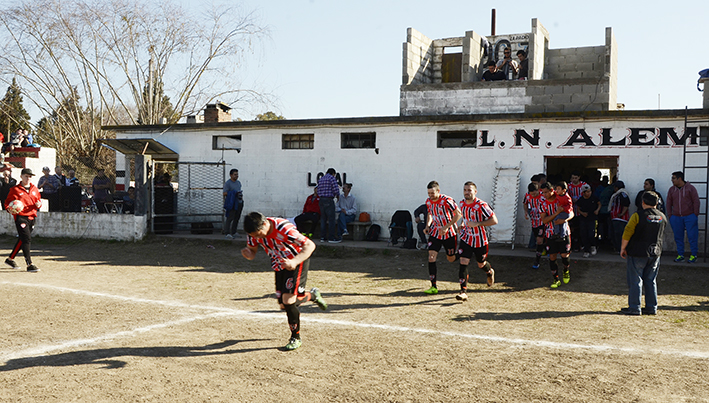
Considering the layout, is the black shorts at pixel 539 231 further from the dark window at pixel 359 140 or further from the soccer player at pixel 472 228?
the dark window at pixel 359 140

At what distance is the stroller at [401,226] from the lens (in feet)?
48.5

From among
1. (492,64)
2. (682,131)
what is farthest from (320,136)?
(682,131)

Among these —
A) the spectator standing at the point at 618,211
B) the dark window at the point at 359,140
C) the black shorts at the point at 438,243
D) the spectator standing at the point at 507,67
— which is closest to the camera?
the black shorts at the point at 438,243

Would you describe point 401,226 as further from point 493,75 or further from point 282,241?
point 282,241

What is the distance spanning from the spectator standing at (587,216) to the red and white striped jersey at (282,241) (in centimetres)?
866

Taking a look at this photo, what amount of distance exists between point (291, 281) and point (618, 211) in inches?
362

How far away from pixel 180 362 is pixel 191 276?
241 inches

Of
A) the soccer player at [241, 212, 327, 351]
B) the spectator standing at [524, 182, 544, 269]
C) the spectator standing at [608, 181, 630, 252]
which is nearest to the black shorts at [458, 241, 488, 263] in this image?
the spectator standing at [524, 182, 544, 269]

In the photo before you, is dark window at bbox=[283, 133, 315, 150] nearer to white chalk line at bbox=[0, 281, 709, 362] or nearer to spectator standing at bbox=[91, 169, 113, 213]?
spectator standing at bbox=[91, 169, 113, 213]

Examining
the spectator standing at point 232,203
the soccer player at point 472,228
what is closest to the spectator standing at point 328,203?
the spectator standing at point 232,203

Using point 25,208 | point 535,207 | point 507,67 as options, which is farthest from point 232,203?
point 507,67

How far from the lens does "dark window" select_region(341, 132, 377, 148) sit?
16.4m

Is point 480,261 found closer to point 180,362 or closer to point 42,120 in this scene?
point 180,362

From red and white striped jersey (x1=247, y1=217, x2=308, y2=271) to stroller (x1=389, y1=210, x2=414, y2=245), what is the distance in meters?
8.52
